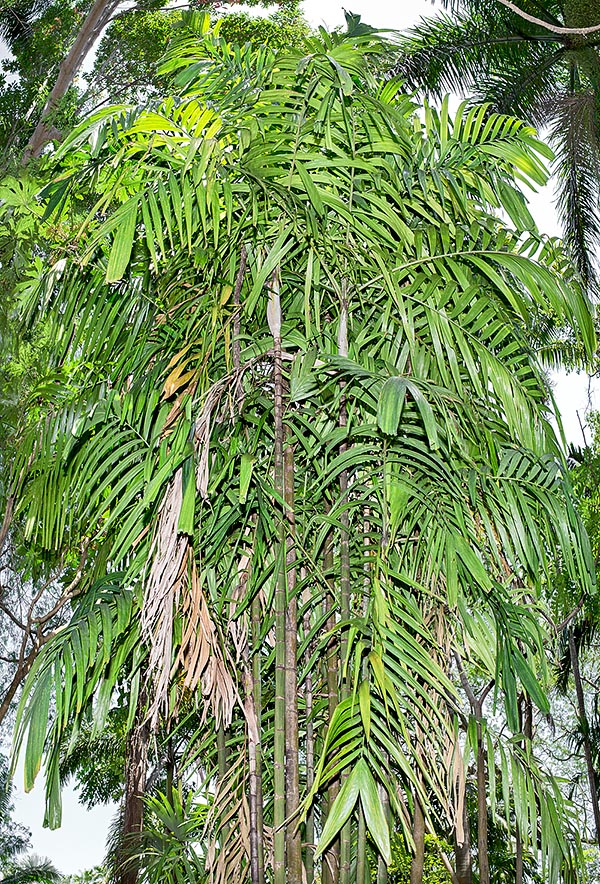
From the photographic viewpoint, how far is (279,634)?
4.69ft

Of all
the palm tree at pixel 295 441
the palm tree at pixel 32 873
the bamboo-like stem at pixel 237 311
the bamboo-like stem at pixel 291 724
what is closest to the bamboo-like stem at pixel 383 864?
the palm tree at pixel 295 441

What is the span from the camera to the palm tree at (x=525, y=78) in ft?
19.8

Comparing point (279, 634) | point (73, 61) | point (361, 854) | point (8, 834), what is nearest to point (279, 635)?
point (279, 634)

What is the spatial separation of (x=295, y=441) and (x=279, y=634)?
357 mm

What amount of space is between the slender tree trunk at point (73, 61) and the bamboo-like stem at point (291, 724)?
468cm

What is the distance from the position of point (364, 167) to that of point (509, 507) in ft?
2.05

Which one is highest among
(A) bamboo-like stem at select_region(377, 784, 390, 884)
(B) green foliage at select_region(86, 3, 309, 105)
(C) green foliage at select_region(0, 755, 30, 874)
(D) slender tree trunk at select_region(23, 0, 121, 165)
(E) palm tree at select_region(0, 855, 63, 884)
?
(B) green foliage at select_region(86, 3, 309, 105)

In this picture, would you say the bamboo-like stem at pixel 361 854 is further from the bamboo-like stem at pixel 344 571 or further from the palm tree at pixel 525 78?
the palm tree at pixel 525 78

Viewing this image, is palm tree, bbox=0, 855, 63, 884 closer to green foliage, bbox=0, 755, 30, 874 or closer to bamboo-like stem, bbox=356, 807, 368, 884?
green foliage, bbox=0, 755, 30, 874

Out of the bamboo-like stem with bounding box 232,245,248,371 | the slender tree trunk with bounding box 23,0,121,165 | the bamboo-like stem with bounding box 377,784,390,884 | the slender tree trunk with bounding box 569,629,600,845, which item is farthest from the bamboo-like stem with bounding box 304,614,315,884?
the slender tree trunk with bounding box 23,0,121,165

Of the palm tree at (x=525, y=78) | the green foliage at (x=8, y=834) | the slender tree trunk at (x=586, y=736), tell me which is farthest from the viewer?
the green foliage at (x=8, y=834)

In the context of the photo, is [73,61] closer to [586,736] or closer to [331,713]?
[586,736]

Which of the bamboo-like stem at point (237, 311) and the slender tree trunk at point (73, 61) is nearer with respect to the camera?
the bamboo-like stem at point (237, 311)

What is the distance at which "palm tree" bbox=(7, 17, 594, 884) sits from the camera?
4.64 feet
